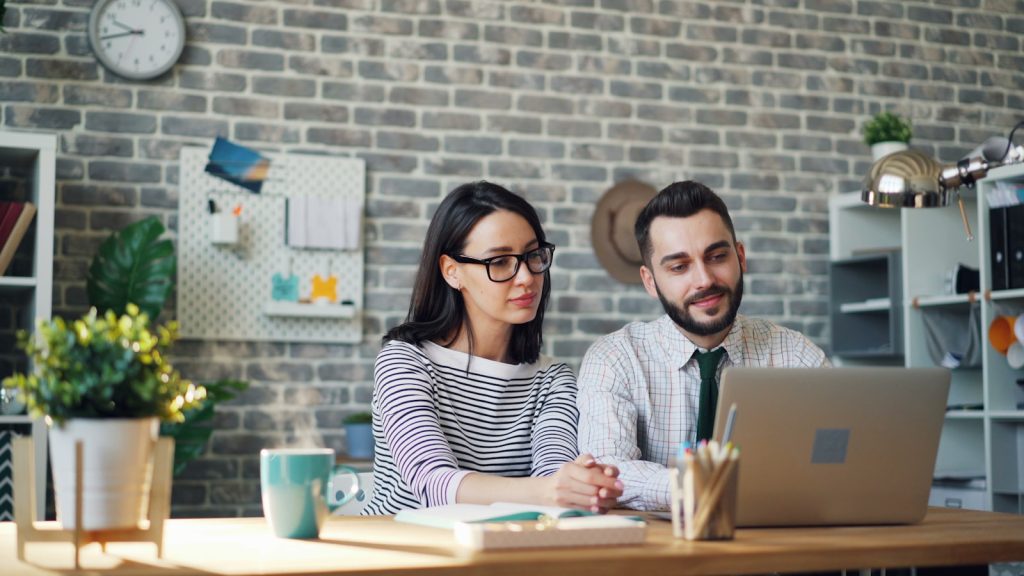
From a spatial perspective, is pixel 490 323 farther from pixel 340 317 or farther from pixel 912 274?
pixel 912 274

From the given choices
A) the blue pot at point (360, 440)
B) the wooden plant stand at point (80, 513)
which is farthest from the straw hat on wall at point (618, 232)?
the wooden plant stand at point (80, 513)

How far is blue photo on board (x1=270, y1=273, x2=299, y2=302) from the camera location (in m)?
3.87

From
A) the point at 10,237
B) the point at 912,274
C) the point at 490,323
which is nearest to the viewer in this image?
the point at 490,323

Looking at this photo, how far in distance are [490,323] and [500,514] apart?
0.75m

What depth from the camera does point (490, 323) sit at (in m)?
2.16

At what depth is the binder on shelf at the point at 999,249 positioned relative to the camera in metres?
3.81

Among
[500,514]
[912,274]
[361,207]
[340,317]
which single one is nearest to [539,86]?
[361,207]

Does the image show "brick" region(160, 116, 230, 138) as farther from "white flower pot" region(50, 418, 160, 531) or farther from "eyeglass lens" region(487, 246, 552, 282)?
"white flower pot" region(50, 418, 160, 531)

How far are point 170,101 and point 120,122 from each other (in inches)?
7.1

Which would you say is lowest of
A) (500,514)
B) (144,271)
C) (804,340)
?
(500,514)

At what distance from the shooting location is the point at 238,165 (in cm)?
387

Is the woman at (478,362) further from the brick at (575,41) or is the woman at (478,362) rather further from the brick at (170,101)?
the brick at (575,41)

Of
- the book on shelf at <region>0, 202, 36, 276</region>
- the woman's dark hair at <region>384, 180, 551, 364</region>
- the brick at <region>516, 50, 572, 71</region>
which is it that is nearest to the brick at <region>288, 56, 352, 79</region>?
the brick at <region>516, 50, 572, 71</region>

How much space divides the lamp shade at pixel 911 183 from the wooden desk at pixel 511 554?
560 mm
